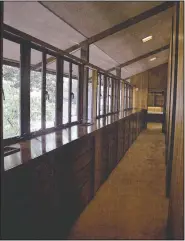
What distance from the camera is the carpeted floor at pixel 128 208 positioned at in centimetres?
270

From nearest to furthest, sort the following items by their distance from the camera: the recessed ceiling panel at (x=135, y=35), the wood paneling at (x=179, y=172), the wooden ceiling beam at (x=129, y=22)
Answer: the wood paneling at (x=179, y=172)
the wooden ceiling beam at (x=129, y=22)
the recessed ceiling panel at (x=135, y=35)

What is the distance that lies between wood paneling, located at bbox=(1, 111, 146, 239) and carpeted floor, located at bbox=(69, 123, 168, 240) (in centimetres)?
15

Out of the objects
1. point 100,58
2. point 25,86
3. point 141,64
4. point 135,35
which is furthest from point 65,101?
point 141,64

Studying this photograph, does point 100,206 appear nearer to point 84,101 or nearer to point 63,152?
point 63,152

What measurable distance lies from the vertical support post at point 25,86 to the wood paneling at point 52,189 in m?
0.55

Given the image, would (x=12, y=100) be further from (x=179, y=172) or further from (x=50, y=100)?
A: (x=179, y=172)

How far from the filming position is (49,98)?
3.38 m

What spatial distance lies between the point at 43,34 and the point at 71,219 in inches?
111

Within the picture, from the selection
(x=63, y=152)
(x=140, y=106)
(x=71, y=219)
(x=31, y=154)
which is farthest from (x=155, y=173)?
(x=140, y=106)

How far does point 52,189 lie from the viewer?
2248 millimetres

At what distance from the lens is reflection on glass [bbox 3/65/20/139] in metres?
2.60

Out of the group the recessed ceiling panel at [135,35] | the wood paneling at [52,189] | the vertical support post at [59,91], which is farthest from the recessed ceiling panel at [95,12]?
the wood paneling at [52,189]

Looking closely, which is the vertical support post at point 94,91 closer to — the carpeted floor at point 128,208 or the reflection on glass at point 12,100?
the carpeted floor at point 128,208

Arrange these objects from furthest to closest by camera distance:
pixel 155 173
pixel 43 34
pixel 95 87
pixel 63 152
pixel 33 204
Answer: pixel 95 87, pixel 155 173, pixel 43 34, pixel 63 152, pixel 33 204
